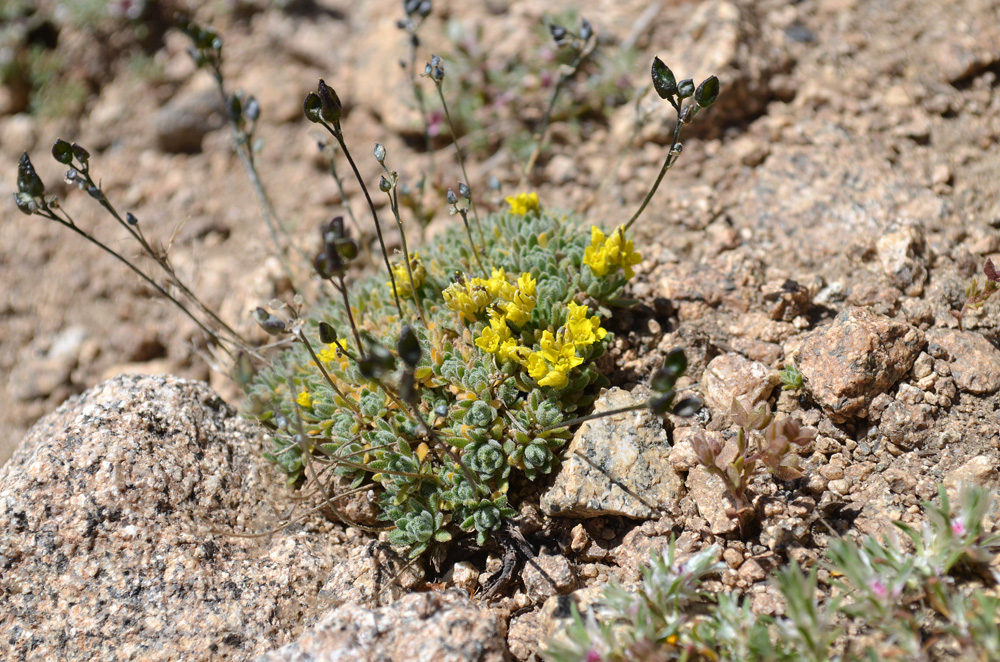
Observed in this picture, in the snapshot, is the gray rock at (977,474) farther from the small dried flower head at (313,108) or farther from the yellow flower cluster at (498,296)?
the small dried flower head at (313,108)

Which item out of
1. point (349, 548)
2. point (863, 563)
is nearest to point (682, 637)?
point (863, 563)

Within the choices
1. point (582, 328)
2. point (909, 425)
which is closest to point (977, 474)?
point (909, 425)

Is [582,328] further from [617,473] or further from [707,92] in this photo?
[707,92]

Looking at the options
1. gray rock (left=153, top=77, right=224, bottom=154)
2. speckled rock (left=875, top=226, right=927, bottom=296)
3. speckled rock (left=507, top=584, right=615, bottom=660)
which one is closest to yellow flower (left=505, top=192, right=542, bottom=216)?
speckled rock (left=875, top=226, right=927, bottom=296)

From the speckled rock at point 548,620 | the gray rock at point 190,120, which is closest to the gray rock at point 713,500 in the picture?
the speckled rock at point 548,620

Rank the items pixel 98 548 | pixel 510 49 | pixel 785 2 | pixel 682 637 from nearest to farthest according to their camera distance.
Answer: pixel 682 637, pixel 98 548, pixel 785 2, pixel 510 49

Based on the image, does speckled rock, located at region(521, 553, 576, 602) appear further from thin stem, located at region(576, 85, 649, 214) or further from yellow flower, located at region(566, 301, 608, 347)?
thin stem, located at region(576, 85, 649, 214)

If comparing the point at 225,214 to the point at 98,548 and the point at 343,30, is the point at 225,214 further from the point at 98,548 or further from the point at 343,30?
the point at 98,548
